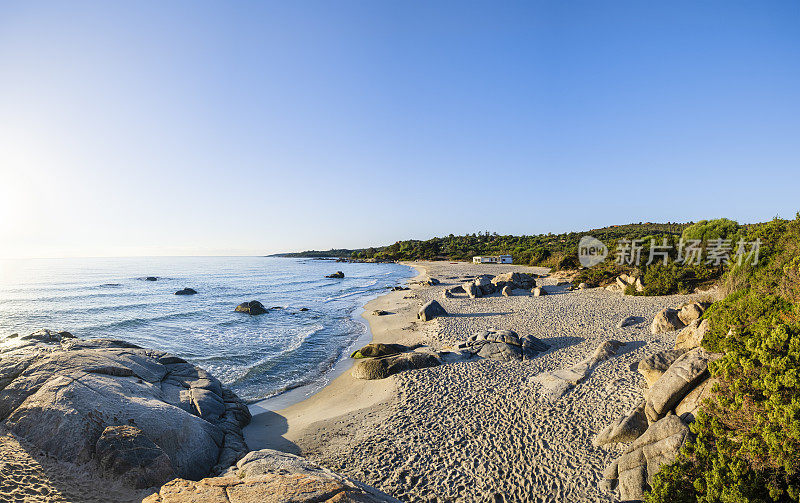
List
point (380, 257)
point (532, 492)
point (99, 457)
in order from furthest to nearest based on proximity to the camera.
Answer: point (380, 257), point (532, 492), point (99, 457)

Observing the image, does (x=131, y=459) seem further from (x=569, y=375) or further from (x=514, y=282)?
(x=514, y=282)

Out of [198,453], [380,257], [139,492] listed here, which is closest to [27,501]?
[139,492]

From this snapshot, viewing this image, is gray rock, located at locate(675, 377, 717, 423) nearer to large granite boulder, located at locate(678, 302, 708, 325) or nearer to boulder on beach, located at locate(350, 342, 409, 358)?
large granite boulder, located at locate(678, 302, 708, 325)

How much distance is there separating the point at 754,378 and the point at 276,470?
26.8 ft

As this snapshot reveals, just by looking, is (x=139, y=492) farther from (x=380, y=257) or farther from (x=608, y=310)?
(x=380, y=257)

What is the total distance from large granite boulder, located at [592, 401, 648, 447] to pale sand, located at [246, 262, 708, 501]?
0.22 metres

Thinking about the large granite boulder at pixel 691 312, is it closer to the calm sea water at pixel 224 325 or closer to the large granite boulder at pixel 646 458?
the large granite boulder at pixel 646 458

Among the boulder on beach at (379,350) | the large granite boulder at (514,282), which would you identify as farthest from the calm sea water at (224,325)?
the large granite boulder at (514,282)

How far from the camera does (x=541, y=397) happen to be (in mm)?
10969

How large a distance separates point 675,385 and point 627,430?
5.52ft

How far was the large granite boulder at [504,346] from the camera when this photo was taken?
1500cm

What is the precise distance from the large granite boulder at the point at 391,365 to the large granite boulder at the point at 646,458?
8304 mm

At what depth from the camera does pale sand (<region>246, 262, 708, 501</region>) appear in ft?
24.6

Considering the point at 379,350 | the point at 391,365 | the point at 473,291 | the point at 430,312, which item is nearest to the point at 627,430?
the point at 391,365
